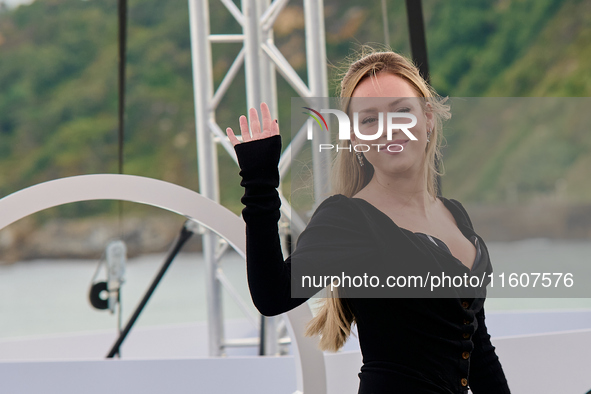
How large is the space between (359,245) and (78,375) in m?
0.99

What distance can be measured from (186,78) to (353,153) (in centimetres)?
1329

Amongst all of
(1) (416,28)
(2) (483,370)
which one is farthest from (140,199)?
(1) (416,28)

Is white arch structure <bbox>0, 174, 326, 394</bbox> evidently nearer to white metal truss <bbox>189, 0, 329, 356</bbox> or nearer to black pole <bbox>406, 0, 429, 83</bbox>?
white metal truss <bbox>189, 0, 329, 356</bbox>

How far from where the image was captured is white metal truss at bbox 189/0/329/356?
63.4 inches

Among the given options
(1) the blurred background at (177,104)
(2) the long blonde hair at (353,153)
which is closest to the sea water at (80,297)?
(1) the blurred background at (177,104)

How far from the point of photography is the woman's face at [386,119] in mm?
805

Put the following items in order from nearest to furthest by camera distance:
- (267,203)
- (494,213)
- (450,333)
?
(267,203)
(450,333)
(494,213)

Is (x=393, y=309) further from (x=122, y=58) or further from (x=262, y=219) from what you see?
(x=122, y=58)

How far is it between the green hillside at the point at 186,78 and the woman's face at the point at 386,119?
1148 centimetres

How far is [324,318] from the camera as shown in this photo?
3.04 ft

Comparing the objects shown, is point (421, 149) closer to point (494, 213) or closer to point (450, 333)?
point (450, 333)

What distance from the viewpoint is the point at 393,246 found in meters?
0.79

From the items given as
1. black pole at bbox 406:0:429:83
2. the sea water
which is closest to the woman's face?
black pole at bbox 406:0:429:83

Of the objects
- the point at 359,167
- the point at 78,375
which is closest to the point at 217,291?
the point at 78,375
